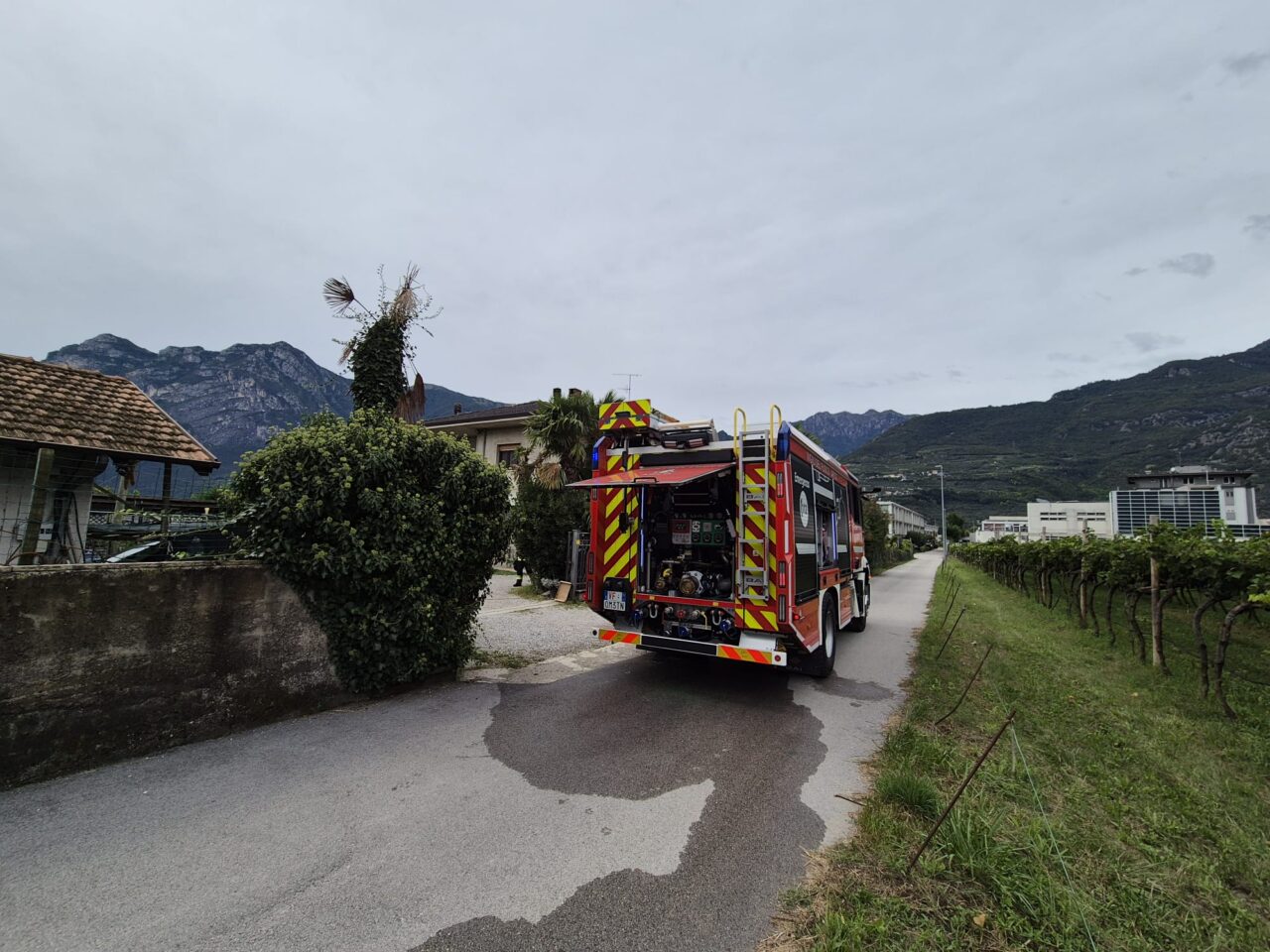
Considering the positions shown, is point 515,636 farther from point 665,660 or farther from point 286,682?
point 286,682

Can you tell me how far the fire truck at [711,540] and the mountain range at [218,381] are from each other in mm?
99660

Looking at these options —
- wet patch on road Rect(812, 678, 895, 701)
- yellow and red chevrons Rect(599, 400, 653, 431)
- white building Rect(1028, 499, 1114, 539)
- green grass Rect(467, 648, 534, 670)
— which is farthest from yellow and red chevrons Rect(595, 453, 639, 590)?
white building Rect(1028, 499, 1114, 539)

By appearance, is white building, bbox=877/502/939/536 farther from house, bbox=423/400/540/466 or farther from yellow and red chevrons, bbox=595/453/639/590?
yellow and red chevrons, bbox=595/453/639/590

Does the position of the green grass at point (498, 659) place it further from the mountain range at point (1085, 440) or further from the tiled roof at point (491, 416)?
the mountain range at point (1085, 440)

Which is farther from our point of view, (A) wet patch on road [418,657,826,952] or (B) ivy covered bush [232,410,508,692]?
(B) ivy covered bush [232,410,508,692]

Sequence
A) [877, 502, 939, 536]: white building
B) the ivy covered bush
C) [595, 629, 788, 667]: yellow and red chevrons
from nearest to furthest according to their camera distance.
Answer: the ivy covered bush → [595, 629, 788, 667]: yellow and red chevrons → [877, 502, 939, 536]: white building

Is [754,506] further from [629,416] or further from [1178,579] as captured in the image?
[1178,579]

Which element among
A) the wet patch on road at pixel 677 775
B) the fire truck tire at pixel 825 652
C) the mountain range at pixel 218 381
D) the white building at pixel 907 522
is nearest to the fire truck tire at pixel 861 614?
the fire truck tire at pixel 825 652

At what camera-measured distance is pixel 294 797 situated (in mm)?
3766

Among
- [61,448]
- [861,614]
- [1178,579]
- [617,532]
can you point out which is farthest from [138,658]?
[1178,579]

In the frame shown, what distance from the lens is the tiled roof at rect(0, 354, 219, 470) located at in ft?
23.1

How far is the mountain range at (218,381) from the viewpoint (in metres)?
103

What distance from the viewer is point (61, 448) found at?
7055 mm

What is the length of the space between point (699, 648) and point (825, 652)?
223 centimetres
